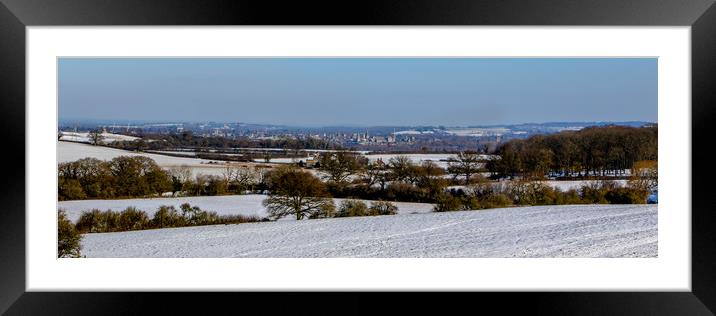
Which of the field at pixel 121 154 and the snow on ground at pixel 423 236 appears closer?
the field at pixel 121 154

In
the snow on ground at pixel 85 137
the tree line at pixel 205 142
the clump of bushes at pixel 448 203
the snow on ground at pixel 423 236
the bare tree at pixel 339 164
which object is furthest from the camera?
the snow on ground at pixel 423 236

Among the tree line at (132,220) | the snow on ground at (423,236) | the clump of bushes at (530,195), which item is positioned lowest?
the snow on ground at (423,236)

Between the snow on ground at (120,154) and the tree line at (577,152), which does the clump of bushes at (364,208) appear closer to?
the tree line at (577,152)

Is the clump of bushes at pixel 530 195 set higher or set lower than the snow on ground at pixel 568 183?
lower

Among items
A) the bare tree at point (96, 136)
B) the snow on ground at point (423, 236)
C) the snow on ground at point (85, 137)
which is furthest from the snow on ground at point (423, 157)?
the bare tree at point (96, 136)

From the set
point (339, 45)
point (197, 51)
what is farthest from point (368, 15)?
point (197, 51)

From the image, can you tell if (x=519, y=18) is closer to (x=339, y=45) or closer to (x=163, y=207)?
(x=339, y=45)

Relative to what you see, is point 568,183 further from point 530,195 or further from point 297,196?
point 297,196
